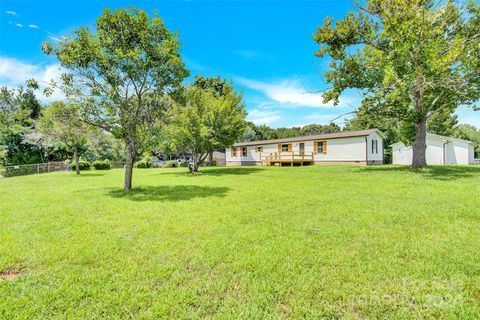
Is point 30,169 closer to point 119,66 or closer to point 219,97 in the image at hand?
point 219,97

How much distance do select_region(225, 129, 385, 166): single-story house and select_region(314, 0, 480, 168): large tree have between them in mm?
4698

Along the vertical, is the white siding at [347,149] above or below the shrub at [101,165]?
above

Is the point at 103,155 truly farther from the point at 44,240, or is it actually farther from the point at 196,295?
the point at 196,295

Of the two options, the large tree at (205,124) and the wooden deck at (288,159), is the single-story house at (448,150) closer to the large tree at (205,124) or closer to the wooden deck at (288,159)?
the wooden deck at (288,159)

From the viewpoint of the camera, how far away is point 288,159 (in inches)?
996

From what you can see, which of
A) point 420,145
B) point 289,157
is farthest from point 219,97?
point 420,145

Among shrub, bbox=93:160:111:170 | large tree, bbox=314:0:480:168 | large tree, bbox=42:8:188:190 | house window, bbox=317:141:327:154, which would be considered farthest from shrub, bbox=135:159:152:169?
large tree, bbox=314:0:480:168

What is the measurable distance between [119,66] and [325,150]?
20.0 m

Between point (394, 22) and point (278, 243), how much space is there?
1132 centimetres

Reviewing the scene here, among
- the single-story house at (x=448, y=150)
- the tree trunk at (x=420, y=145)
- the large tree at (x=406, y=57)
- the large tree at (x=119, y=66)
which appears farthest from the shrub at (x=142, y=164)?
the single-story house at (x=448, y=150)

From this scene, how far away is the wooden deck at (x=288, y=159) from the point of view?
24.6 m

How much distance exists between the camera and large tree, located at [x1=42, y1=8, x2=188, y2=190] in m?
8.35

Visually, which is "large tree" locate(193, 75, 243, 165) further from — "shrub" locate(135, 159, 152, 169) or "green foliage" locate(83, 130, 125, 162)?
"green foliage" locate(83, 130, 125, 162)

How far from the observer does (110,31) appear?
28.0ft
